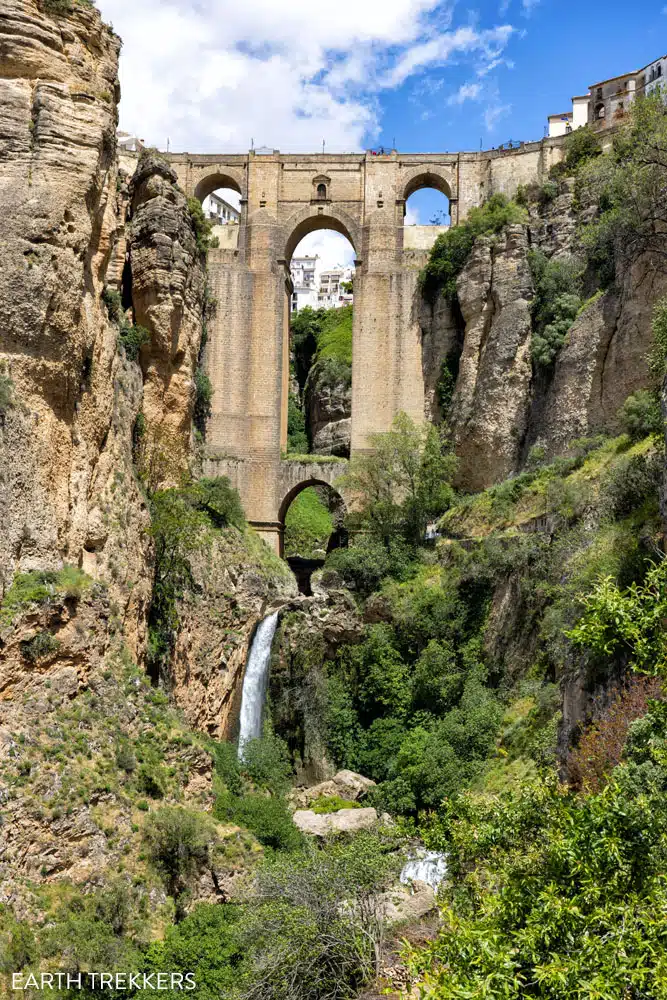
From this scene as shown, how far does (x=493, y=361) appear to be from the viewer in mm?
33656

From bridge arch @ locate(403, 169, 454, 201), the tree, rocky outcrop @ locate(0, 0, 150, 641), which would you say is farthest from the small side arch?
rocky outcrop @ locate(0, 0, 150, 641)

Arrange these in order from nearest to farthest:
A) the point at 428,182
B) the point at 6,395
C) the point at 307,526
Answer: the point at 6,395
the point at 428,182
the point at 307,526

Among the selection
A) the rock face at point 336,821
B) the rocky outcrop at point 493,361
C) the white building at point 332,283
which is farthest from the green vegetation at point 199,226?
the white building at point 332,283

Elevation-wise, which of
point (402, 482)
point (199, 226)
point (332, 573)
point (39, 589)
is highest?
point (199, 226)

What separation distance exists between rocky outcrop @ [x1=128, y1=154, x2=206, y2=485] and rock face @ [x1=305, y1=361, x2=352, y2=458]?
1482 cm

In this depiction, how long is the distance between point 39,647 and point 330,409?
91.7 feet

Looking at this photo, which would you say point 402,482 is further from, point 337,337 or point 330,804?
point 337,337

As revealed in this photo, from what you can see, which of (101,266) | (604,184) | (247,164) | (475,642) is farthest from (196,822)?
(247,164)

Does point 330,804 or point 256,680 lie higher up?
point 256,680

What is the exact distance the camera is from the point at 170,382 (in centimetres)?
2867

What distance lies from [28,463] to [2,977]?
27.8 ft

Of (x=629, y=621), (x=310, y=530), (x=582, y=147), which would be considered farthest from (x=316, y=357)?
(x=629, y=621)

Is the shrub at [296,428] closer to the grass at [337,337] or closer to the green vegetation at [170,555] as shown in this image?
the grass at [337,337]

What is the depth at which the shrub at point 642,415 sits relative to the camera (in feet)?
78.3
